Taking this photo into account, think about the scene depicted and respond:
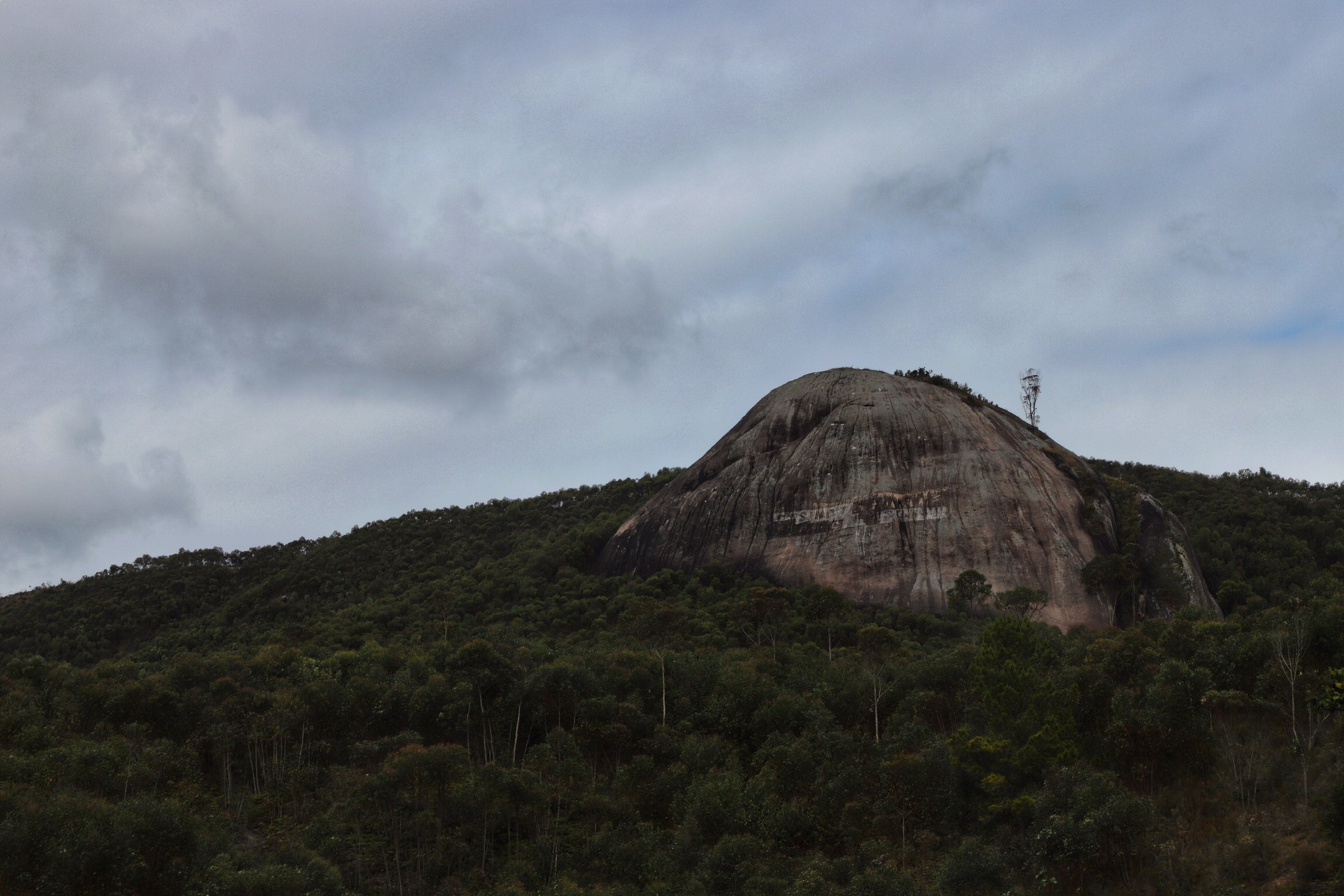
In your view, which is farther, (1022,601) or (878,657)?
(1022,601)

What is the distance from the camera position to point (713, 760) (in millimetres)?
38219

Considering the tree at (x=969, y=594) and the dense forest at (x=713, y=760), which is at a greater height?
the tree at (x=969, y=594)

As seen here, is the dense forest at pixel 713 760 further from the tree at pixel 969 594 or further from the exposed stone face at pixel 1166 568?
the exposed stone face at pixel 1166 568

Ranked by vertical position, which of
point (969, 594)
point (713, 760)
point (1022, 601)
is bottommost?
point (713, 760)

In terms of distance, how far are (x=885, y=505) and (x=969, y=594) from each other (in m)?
8.65

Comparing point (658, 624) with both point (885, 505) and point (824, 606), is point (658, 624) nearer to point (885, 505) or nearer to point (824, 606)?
point (824, 606)

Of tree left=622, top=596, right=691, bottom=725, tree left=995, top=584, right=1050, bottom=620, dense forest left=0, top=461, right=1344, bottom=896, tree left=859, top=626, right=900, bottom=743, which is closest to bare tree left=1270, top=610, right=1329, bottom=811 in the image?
dense forest left=0, top=461, right=1344, bottom=896

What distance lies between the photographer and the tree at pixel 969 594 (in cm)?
5094

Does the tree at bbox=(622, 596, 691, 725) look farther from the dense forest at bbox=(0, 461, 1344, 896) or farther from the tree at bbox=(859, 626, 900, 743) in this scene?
the tree at bbox=(859, 626, 900, 743)

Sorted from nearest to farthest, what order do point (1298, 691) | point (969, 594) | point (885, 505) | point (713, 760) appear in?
point (1298, 691)
point (713, 760)
point (969, 594)
point (885, 505)

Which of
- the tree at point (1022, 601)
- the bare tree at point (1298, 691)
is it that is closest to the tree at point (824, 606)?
the tree at point (1022, 601)

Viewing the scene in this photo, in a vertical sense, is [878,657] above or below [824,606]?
below

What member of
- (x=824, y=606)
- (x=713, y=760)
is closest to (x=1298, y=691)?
(x=713, y=760)

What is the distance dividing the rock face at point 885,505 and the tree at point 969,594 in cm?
114
